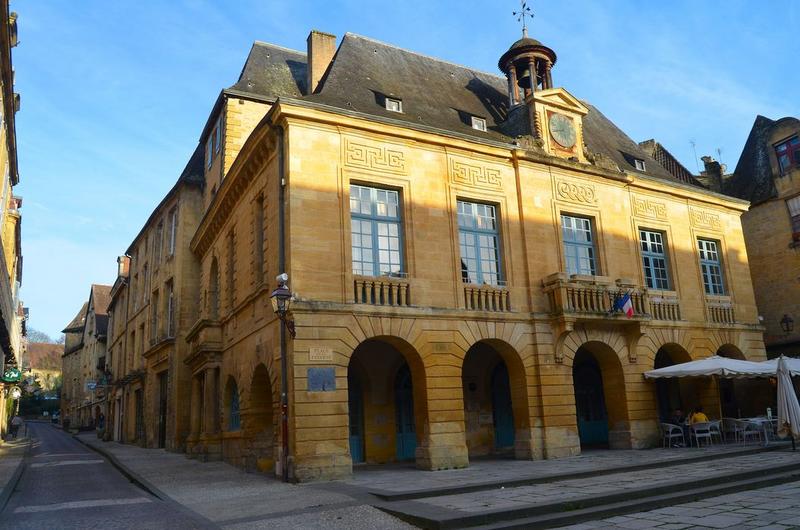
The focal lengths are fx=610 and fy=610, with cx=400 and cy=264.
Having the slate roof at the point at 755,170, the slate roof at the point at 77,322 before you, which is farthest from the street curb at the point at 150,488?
the slate roof at the point at 77,322

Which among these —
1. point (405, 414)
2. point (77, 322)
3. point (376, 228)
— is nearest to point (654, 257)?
point (405, 414)

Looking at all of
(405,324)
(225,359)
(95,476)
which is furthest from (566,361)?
(95,476)

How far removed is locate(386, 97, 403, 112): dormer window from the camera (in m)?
15.7

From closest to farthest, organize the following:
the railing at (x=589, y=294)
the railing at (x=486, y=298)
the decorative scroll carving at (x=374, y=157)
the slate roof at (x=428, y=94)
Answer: the decorative scroll carving at (x=374, y=157) → the railing at (x=486, y=298) → the railing at (x=589, y=294) → the slate roof at (x=428, y=94)

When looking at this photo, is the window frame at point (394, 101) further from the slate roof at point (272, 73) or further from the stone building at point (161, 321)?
the stone building at point (161, 321)

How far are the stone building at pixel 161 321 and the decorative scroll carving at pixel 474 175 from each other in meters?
12.9

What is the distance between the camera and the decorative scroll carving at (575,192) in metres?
16.5

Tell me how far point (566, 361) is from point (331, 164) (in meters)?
7.35

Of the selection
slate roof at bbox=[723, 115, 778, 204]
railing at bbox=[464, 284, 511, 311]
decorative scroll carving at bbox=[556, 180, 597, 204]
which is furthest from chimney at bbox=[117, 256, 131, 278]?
slate roof at bbox=[723, 115, 778, 204]

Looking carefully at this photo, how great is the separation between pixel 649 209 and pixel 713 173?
36.1ft

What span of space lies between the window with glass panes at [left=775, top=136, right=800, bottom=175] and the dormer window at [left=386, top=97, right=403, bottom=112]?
16.0 meters

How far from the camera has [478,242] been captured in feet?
49.4

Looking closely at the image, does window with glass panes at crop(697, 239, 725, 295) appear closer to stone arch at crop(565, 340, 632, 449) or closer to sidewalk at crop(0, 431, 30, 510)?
stone arch at crop(565, 340, 632, 449)

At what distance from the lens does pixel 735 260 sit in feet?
65.4
